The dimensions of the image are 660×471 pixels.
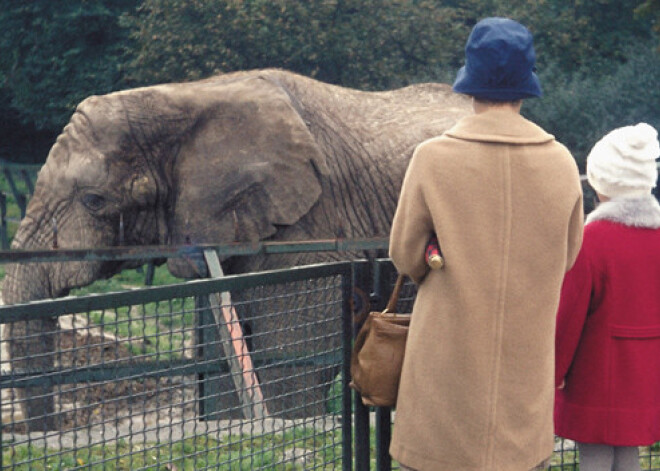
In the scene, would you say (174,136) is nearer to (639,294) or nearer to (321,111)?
(321,111)

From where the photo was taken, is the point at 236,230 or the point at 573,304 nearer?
the point at 573,304

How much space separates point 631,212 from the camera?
12.5 feet

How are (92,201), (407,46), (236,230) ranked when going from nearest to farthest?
(92,201) → (236,230) → (407,46)

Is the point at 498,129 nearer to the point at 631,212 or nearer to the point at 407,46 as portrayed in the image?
the point at 631,212

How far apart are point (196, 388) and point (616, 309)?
189cm

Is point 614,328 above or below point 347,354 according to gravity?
above

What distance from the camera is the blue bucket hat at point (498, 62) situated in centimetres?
339

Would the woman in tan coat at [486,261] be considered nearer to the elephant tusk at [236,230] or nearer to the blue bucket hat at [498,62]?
the blue bucket hat at [498,62]

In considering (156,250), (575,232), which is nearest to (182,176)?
(156,250)

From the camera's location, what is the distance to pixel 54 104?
2216 centimetres

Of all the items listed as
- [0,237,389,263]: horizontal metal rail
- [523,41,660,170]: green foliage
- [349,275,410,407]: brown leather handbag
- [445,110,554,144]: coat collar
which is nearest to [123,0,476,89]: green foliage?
[523,41,660,170]: green foliage

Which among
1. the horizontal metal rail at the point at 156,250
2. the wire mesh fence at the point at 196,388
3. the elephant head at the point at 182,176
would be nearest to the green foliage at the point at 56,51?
the elephant head at the point at 182,176

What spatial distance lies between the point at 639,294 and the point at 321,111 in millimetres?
6075

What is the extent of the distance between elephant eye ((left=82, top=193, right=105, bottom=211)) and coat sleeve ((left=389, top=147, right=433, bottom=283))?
5.46m
